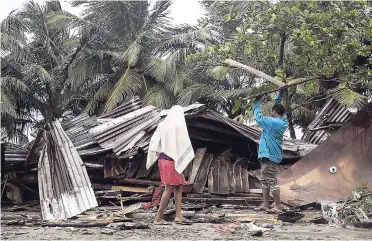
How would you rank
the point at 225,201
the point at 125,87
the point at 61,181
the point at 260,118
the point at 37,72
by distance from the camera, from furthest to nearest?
1. the point at 125,87
2. the point at 37,72
3. the point at 225,201
4. the point at 61,181
5. the point at 260,118

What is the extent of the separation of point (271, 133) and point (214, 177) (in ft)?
6.48

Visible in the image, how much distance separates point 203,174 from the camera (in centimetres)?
841

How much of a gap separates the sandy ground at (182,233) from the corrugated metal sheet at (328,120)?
7.01 metres

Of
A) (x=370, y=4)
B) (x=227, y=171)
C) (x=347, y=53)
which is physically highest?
(x=370, y=4)

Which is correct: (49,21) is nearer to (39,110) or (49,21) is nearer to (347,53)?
(39,110)

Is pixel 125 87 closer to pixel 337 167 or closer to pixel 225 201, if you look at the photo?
pixel 225 201

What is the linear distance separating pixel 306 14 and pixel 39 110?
17.3 meters

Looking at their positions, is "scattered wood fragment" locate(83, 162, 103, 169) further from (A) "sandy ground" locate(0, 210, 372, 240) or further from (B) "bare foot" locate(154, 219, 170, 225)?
(B) "bare foot" locate(154, 219, 170, 225)

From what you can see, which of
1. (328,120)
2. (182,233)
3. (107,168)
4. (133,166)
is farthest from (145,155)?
(328,120)

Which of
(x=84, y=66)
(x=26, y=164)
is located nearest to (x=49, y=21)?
(x=84, y=66)

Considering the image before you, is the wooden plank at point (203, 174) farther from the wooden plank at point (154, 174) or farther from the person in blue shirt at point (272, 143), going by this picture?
the person in blue shirt at point (272, 143)

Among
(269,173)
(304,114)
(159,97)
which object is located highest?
(159,97)

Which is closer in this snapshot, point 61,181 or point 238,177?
point 61,181

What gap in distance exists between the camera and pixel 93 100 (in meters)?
21.0
